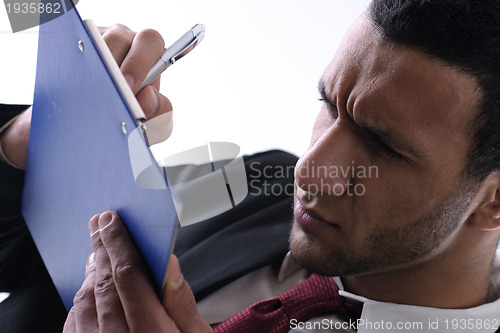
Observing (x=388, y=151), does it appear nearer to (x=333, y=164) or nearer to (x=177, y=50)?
(x=333, y=164)

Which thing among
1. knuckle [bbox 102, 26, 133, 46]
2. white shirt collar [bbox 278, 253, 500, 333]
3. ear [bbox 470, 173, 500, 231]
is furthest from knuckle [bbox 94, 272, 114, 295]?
ear [bbox 470, 173, 500, 231]

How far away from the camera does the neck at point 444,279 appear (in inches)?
47.7

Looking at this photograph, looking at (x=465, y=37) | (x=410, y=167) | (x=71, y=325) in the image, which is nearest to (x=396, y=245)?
(x=410, y=167)

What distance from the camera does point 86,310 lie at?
836mm

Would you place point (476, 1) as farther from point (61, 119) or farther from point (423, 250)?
point (61, 119)

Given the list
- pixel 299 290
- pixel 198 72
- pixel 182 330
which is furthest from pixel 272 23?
pixel 182 330

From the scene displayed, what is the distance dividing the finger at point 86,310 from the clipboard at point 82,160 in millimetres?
124

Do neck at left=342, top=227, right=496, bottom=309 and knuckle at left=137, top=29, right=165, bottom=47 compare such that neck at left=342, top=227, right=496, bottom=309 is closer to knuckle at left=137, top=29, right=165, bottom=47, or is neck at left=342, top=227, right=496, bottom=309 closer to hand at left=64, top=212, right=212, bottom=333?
hand at left=64, top=212, right=212, bottom=333

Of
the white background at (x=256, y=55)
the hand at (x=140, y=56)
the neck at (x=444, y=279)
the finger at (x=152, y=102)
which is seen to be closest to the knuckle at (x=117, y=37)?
the hand at (x=140, y=56)

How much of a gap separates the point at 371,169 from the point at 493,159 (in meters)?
0.25

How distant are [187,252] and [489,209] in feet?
2.44

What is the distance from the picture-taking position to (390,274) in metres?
1.23

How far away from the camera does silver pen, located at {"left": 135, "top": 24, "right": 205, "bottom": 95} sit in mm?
1110

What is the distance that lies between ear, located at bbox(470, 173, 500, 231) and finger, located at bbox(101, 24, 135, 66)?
0.81 metres
